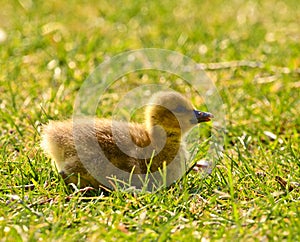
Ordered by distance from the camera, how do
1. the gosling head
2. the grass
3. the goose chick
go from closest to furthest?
1. the grass
2. the goose chick
3. the gosling head

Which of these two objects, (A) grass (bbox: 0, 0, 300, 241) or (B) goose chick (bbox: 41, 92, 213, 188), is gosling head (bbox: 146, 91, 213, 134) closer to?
(B) goose chick (bbox: 41, 92, 213, 188)

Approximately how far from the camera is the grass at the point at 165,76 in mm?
2752

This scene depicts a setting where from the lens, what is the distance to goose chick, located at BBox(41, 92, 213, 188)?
10.5 ft

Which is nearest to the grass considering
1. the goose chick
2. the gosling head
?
the goose chick

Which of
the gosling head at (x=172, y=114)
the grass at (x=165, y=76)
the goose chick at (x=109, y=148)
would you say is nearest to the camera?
the grass at (x=165, y=76)

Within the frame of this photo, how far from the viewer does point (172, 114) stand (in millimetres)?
3521

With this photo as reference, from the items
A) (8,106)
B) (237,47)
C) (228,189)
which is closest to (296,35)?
(237,47)

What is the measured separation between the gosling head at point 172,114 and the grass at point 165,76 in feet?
0.92

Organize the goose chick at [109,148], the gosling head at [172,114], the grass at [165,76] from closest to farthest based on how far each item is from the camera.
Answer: the grass at [165,76]
the goose chick at [109,148]
the gosling head at [172,114]

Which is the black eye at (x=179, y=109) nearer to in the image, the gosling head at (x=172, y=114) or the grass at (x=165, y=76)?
the gosling head at (x=172, y=114)

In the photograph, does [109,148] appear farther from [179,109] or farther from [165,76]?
[165,76]

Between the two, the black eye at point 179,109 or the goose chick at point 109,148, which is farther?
the black eye at point 179,109

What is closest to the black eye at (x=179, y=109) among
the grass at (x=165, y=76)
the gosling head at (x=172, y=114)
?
the gosling head at (x=172, y=114)

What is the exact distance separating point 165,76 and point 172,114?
1.81 meters
